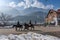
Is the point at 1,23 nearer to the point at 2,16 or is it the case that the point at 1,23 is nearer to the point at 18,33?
the point at 2,16

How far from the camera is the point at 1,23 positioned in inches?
96.8

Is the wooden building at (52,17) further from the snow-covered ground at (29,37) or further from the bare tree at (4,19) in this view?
the bare tree at (4,19)

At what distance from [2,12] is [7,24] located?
19 centimetres

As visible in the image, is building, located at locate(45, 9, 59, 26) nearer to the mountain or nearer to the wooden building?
the wooden building

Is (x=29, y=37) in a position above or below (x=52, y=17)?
below

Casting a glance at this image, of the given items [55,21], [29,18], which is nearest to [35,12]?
[29,18]

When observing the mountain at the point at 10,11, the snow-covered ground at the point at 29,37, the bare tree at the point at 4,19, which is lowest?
the snow-covered ground at the point at 29,37

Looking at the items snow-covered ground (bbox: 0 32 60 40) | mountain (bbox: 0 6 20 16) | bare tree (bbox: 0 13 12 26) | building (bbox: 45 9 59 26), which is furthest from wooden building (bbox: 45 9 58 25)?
bare tree (bbox: 0 13 12 26)

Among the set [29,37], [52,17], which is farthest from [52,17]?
[29,37]

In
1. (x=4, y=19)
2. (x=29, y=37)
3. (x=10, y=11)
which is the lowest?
(x=29, y=37)

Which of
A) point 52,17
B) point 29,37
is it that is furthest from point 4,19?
point 52,17

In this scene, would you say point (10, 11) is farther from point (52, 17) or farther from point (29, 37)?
point (52, 17)

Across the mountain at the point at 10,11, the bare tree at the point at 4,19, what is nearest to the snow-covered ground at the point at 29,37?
the bare tree at the point at 4,19

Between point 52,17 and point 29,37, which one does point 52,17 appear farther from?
point 29,37
